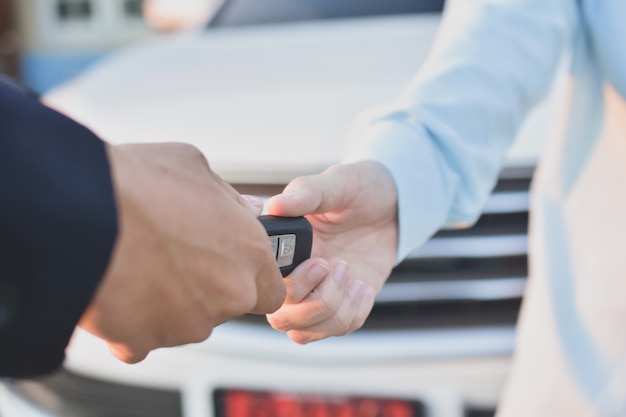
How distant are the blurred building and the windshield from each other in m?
8.40

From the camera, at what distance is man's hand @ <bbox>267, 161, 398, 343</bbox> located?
3.07 feet

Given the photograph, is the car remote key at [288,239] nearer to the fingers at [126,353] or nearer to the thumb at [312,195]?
the thumb at [312,195]

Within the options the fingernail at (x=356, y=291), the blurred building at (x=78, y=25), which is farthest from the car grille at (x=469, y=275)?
the blurred building at (x=78, y=25)

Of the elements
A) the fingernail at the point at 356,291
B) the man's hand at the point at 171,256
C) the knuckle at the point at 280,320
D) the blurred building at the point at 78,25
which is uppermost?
the man's hand at the point at 171,256

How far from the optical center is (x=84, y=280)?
600 millimetres

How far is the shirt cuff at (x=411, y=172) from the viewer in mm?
1071

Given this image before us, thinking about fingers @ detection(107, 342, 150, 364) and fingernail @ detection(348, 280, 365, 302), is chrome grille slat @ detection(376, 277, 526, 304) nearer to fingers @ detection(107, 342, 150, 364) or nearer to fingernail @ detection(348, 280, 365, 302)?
fingernail @ detection(348, 280, 365, 302)

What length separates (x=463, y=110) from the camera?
110 cm

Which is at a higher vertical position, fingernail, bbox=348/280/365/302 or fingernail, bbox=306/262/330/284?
fingernail, bbox=306/262/330/284

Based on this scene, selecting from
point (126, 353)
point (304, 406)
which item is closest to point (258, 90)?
point (304, 406)

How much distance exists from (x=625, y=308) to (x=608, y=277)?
1.9 inches

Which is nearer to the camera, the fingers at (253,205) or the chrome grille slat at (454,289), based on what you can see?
the fingers at (253,205)

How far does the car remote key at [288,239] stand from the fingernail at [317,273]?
15mm

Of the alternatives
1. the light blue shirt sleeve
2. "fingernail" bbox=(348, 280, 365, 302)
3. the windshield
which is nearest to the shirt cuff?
the light blue shirt sleeve
